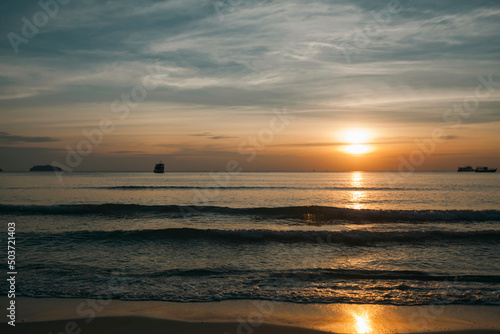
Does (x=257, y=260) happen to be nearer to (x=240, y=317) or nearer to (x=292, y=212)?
(x=240, y=317)

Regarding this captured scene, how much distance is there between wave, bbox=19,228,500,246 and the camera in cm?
1656

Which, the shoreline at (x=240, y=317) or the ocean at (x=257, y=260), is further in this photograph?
the ocean at (x=257, y=260)

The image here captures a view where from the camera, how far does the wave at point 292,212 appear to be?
2470 cm

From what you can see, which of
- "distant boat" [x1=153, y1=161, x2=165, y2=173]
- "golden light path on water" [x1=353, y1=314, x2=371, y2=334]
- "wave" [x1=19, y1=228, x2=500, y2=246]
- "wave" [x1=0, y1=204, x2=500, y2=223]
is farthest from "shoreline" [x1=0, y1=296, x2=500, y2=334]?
"distant boat" [x1=153, y1=161, x2=165, y2=173]

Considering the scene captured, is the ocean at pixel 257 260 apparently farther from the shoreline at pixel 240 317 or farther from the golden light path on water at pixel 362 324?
the golden light path on water at pixel 362 324

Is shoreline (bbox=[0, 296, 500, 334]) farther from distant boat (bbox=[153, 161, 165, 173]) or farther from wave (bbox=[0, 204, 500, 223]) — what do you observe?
distant boat (bbox=[153, 161, 165, 173])

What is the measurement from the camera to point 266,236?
17.7 m

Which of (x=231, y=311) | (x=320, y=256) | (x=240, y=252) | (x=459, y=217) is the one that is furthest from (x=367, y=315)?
(x=459, y=217)

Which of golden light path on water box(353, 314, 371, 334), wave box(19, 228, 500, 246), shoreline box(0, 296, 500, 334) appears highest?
golden light path on water box(353, 314, 371, 334)

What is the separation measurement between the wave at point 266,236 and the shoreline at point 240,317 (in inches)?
332

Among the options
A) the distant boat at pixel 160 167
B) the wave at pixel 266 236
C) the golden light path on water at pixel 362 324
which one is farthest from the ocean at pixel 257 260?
the distant boat at pixel 160 167

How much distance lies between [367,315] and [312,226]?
14542 millimetres

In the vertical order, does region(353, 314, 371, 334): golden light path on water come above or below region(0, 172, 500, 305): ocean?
above

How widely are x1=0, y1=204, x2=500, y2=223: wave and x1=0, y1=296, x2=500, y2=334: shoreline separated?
1653 centimetres
